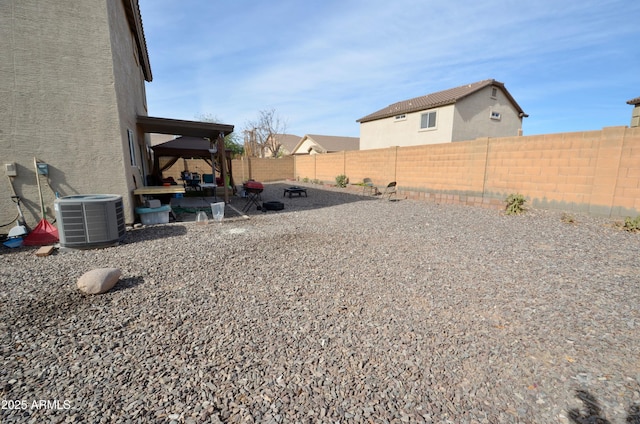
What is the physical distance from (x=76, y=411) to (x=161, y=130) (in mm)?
10471

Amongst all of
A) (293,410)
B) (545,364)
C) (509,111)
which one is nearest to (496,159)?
(545,364)

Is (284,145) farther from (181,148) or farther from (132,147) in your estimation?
(132,147)

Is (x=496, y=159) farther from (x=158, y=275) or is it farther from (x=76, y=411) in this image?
(x=76, y=411)

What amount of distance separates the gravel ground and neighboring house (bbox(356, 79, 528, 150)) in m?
14.8

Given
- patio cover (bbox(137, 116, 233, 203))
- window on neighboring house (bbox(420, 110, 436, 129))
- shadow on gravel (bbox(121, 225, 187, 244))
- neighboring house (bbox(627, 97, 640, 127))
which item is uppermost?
window on neighboring house (bbox(420, 110, 436, 129))

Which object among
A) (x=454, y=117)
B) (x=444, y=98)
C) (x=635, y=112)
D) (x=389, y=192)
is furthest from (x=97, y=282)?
(x=635, y=112)

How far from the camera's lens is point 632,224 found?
600 centimetres

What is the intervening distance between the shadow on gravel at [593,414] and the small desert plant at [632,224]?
20.5ft

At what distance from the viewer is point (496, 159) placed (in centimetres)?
901

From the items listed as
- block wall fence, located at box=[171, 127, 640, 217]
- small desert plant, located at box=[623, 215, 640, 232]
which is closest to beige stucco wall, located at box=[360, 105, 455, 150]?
block wall fence, located at box=[171, 127, 640, 217]

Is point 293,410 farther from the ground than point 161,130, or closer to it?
closer to it

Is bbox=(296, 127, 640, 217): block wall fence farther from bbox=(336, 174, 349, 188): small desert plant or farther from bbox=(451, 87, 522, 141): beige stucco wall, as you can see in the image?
bbox=(451, 87, 522, 141): beige stucco wall

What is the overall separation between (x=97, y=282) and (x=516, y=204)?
9862 mm

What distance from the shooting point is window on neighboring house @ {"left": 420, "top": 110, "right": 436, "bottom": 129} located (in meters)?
18.7
